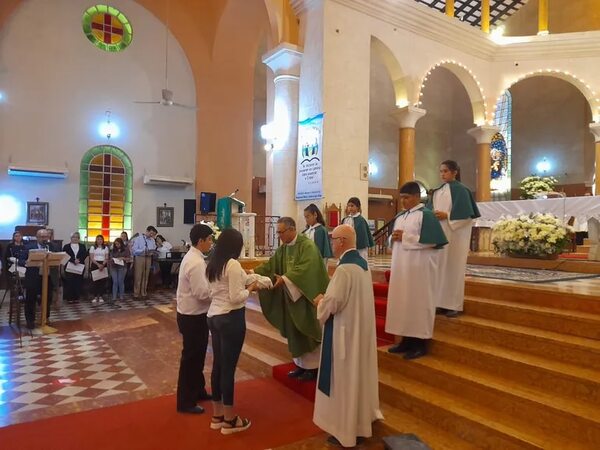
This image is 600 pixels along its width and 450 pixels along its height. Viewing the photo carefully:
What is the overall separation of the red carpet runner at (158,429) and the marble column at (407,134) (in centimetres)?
916

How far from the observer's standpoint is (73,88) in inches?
517

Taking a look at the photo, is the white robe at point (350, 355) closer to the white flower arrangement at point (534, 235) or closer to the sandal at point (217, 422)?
the sandal at point (217, 422)

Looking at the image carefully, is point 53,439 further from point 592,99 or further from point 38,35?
A: point 592,99

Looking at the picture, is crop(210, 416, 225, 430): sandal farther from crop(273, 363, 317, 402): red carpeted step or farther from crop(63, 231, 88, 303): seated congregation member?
crop(63, 231, 88, 303): seated congregation member

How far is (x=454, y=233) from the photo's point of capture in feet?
15.4

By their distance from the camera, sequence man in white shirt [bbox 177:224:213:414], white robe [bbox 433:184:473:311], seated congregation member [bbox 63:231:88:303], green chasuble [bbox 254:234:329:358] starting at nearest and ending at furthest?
man in white shirt [bbox 177:224:213:414]
green chasuble [bbox 254:234:329:358]
white robe [bbox 433:184:473:311]
seated congregation member [bbox 63:231:88:303]

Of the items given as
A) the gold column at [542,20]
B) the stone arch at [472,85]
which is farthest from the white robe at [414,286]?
the gold column at [542,20]

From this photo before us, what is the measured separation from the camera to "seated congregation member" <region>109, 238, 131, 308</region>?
1059cm

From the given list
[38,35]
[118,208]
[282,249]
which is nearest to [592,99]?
[282,249]

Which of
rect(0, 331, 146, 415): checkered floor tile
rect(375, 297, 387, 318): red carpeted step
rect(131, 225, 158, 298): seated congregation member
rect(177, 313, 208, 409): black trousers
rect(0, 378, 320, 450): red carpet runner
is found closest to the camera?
rect(0, 378, 320, 450): red carpet runner

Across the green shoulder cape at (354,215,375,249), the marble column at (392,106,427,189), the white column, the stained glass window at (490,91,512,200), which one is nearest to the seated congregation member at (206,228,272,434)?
the green shoulder cape at (354,215,375,249)

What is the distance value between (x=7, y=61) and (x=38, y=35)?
3.76 feet

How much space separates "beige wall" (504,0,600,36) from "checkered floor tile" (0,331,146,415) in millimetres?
18946

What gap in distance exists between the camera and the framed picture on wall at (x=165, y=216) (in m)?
14.4
